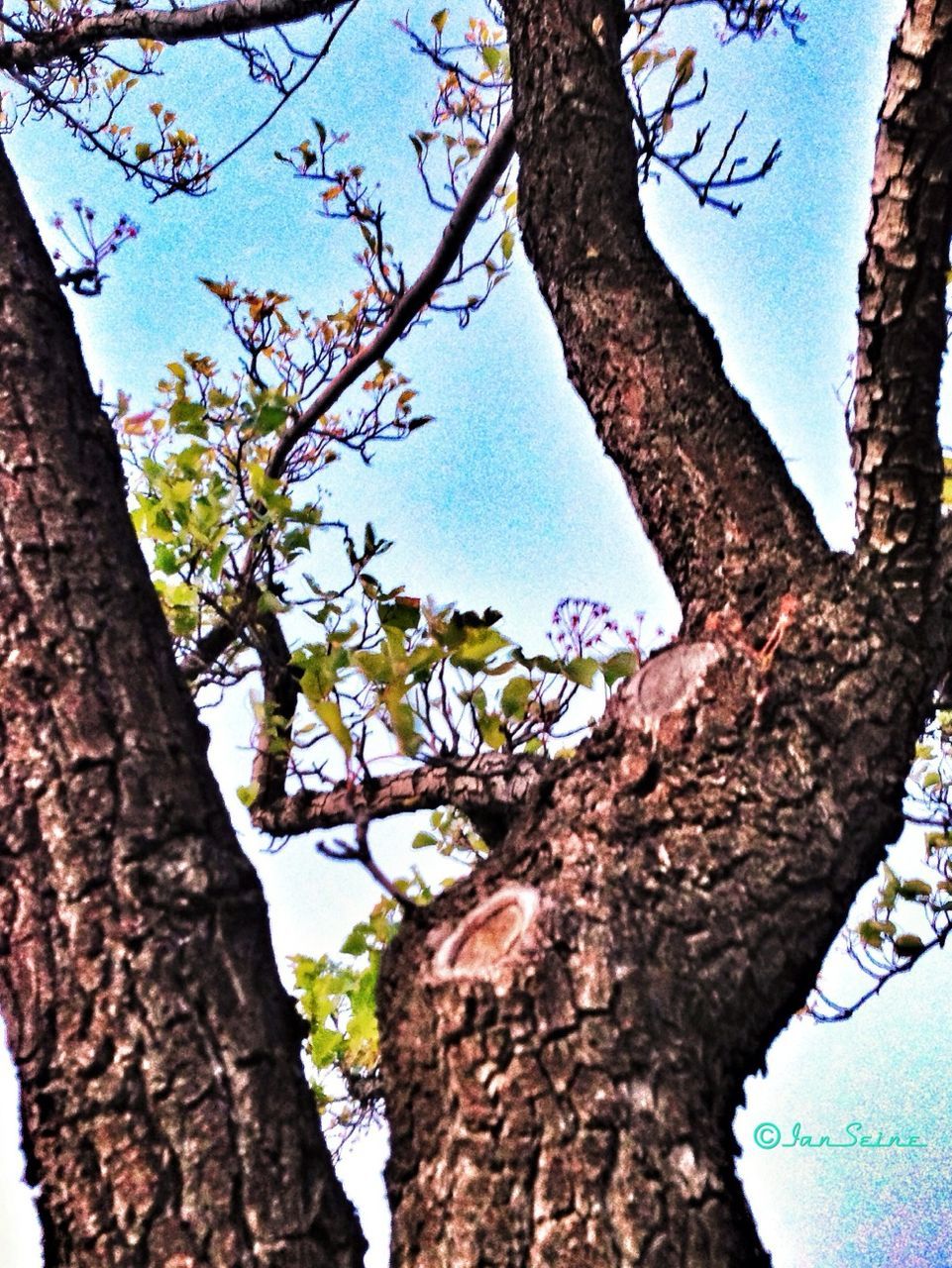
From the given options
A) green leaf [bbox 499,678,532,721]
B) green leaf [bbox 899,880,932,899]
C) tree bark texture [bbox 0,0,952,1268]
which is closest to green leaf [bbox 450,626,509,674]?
green leaf [bbox 499,678,532,721]

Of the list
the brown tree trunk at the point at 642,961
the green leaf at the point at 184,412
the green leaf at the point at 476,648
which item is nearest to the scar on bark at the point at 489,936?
the brown tree trunk at the point at 642,961

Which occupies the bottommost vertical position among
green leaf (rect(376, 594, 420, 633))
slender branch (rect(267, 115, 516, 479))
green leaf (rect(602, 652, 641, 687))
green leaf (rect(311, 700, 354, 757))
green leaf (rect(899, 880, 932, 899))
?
green leaf (rect(899, 880, 932, 899))

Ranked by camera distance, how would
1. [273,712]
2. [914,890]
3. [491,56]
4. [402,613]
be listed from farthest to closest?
1. [914,890]
2. [491,56]
3. [273,712]
4. [402,613]

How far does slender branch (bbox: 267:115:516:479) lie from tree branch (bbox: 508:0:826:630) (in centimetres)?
65

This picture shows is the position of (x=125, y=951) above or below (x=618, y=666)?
below

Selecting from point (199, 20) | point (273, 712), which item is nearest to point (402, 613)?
point (273, 712)

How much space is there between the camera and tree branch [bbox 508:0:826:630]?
5.60 feet

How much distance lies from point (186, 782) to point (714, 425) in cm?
99

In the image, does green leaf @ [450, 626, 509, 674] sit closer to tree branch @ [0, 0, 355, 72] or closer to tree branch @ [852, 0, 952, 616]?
tree branch @ [852, 0, 952, 616]

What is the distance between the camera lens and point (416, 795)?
2311mm

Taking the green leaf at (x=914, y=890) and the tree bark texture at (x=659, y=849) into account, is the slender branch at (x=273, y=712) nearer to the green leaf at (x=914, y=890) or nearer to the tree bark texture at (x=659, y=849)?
the tree bark texture at (x=659, y=849)

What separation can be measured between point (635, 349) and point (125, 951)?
3.97 feet

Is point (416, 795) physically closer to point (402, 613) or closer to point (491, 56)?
point (402, 613)

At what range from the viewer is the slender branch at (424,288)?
2818 mm
